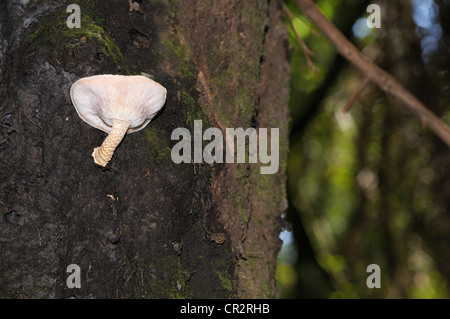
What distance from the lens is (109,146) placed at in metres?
1.83

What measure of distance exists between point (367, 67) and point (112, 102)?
2.20 m

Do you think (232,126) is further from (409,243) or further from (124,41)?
(409,243)

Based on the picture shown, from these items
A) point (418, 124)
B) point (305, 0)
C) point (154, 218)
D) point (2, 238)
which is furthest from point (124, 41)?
point (418, 124)

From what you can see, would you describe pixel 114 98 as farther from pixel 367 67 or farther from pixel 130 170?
pixel 367 67

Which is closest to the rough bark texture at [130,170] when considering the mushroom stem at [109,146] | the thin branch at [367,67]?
the mushroom stem at [109,146]

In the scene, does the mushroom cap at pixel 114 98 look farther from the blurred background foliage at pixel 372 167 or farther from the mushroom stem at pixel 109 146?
the blurred background foliage at pixel 372 167

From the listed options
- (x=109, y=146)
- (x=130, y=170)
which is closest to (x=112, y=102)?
(x=109, y=146)

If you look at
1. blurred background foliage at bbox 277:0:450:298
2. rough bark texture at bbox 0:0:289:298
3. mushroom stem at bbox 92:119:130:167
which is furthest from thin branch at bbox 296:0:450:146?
blurred background foliage at bbox 277:0:450:298

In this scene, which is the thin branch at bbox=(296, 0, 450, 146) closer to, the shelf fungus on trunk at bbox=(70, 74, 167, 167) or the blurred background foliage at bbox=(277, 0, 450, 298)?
the shelf fungus on trunk at bbox=(70, 74, 167, 167)

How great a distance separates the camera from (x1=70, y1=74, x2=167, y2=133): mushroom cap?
178 cm

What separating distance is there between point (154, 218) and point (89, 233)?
0.33 metres

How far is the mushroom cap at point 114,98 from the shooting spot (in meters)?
1.78

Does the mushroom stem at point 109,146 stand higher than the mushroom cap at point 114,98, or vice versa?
the mushroom cap at point 114,98

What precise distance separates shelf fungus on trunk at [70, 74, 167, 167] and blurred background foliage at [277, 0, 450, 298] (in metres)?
4.88
